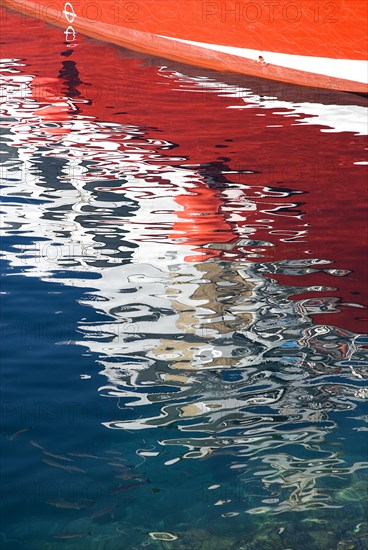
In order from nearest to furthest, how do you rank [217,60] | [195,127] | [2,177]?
[2,177] < [195,127] < [217,60]

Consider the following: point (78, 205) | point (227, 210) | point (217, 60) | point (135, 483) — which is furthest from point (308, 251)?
point (217, 60)

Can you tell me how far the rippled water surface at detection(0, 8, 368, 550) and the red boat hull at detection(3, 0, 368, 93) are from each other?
32.5 inches

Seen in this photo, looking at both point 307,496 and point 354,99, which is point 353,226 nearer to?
point 307,496

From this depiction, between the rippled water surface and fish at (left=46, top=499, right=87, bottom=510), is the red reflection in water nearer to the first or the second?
the rippled water surface

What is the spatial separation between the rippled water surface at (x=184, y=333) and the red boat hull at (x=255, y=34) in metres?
0.83

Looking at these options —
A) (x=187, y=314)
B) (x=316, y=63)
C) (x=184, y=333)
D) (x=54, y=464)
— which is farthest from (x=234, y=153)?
(x=54, y=464)

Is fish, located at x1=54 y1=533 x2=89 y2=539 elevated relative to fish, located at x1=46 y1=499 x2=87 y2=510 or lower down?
lower down

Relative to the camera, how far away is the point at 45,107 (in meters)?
7.36

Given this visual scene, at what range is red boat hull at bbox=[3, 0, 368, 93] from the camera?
23.8 ft

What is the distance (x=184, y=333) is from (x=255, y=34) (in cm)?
490

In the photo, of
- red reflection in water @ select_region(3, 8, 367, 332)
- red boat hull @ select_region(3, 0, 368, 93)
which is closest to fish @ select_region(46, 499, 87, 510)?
red reflection in water @ select_region(3, 8, 367, 332)

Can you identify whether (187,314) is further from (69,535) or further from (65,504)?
(69,535)

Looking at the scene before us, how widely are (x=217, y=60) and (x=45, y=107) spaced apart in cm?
189

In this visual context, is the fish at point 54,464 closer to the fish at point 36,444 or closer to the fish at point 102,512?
the fish at point 36,444
